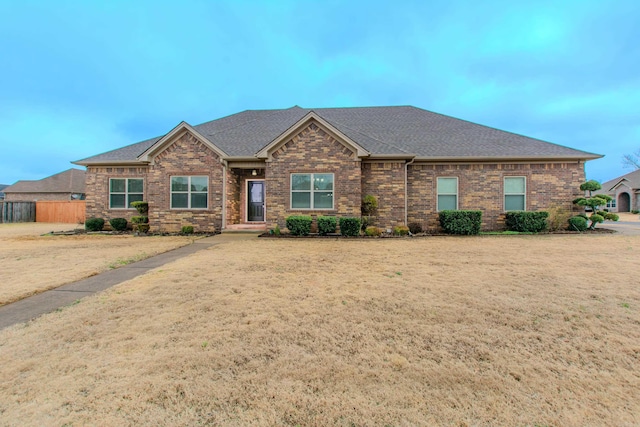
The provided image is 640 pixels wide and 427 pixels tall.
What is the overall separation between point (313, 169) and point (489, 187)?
8.30 m

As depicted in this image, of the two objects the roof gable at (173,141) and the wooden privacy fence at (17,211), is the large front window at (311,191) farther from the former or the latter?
the wooden privacy fence at (17,211)

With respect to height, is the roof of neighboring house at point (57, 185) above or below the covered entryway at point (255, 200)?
above

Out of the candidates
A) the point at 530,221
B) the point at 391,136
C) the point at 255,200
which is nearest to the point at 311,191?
the point at 255,200

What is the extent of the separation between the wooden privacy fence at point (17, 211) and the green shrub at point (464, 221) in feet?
102

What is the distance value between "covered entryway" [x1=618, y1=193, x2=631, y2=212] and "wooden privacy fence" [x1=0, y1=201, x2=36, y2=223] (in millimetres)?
64876

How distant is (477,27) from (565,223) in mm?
21363

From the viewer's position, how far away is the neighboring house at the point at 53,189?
32.3 m

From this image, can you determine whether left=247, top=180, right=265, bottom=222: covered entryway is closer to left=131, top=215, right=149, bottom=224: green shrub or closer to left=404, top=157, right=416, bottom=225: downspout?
left=131, top=215, right=149, bottom=224: green shrub

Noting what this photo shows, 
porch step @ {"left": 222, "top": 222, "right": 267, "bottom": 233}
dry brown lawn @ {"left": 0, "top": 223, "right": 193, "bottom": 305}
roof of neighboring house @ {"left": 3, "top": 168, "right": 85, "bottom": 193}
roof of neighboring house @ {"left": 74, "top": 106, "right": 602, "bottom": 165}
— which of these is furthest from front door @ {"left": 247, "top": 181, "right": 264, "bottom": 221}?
roof of neighboring house @ {"left": 3, "top": 168, "right": 85, "bottom": 193}

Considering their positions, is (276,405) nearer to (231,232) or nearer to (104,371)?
(104,371)

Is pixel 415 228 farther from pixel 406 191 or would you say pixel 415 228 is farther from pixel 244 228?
pixel 244 228

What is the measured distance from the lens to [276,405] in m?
2.14

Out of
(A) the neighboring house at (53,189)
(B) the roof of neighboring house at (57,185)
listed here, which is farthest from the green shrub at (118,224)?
(B) the roof of neighboring house at (57,185)

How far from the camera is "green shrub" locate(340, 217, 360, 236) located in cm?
1158
